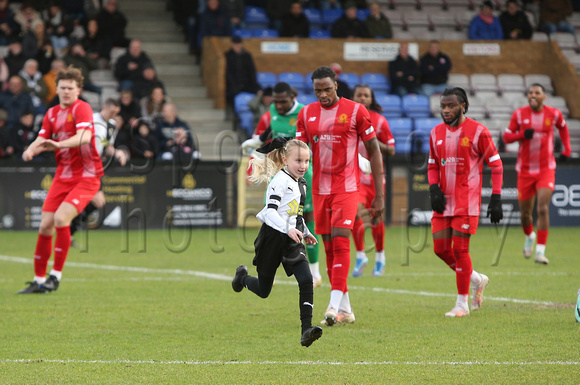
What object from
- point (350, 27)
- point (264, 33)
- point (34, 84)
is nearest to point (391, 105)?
point (350, 27)

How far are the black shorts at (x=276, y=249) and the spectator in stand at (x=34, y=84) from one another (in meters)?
13.9

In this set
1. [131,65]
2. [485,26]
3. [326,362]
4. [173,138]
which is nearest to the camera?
[326,362]

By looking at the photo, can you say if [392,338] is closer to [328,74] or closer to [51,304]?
[328,74]

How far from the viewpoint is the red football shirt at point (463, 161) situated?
27.7ft

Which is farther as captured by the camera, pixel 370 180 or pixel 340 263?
pixel 370 180

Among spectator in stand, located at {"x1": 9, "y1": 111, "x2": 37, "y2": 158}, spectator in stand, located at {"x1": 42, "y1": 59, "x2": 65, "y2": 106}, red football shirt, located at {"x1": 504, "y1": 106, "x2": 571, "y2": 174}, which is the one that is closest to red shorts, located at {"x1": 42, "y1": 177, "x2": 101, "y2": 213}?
red football shirt, located at {"x1": 504, "y1": 106, "x2": 571, "y2": 174}

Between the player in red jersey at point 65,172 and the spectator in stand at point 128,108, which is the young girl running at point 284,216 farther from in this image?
the spectator in stand at point 128,108

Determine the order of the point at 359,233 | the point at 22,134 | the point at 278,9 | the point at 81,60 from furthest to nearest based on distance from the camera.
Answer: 1. the point at 278,9
2. the point at 81,60
3. the point at 22,134
4. the point at 359,233

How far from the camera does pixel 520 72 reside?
81.9 feet

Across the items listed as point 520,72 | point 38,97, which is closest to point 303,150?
point 38,97

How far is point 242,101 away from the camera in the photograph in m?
21.5

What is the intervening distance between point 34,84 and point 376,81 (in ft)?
29.8

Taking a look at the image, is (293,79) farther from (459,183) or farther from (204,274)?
(459,183)

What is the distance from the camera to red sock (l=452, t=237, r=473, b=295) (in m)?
8.43
